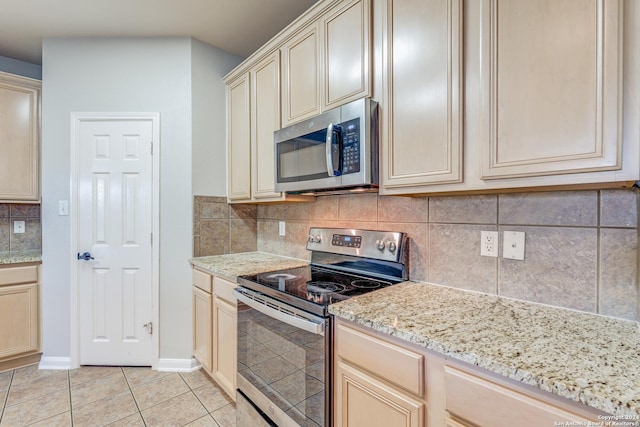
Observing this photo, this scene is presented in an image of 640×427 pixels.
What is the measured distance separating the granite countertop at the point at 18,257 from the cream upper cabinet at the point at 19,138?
0.46 meters

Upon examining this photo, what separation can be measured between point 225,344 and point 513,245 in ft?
5.59

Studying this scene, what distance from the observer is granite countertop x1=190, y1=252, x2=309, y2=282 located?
76.3 inches

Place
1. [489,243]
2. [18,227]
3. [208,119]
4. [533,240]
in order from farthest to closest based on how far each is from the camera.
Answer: [18,227] → [208,119] → [489,243] → [533,240]

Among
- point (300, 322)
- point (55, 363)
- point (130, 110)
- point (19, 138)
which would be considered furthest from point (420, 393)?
→ point (19, 138)

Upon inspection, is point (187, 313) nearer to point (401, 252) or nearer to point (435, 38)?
point (401, 252)

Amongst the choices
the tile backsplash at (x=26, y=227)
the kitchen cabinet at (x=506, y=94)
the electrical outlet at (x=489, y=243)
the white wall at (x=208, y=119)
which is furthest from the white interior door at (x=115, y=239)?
the electrical outlet at (x=489, y=243)

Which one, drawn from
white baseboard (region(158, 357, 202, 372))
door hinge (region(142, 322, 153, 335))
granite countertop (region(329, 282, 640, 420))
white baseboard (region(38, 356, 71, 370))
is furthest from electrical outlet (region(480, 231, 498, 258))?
white baseboard (region(38, 356, 71, 370))

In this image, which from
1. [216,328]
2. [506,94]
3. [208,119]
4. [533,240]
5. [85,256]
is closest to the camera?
[506,94]

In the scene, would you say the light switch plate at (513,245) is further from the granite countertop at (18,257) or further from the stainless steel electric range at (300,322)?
the granite countertop at (18,257)

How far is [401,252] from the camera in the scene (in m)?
1.57

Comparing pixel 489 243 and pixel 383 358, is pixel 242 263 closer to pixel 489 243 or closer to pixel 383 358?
pixel 383 358

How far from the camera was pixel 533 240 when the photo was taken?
122cm

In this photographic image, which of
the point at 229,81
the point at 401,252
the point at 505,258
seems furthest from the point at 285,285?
the point at 229,81

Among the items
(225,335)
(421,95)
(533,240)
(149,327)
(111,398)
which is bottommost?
(111,398)
